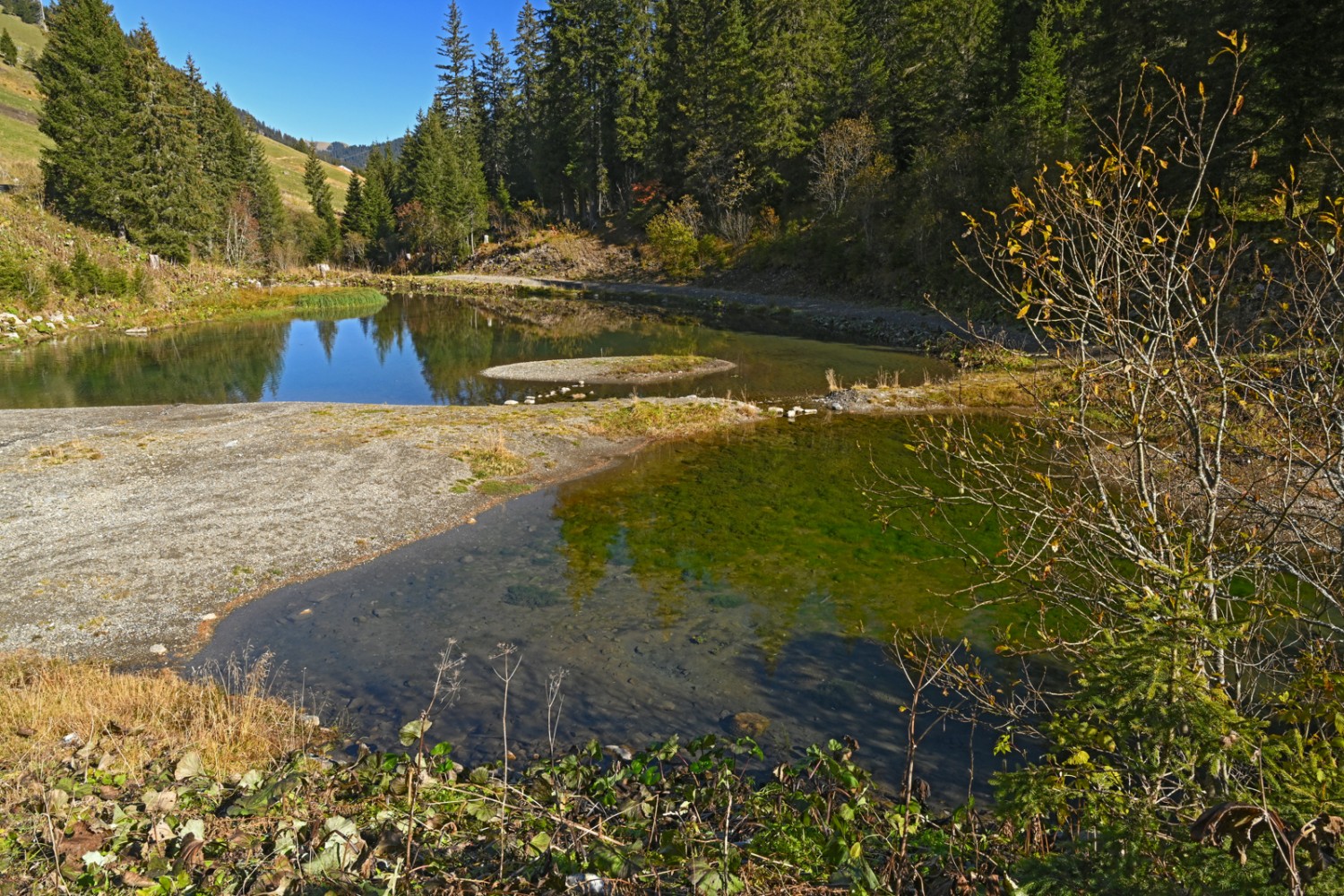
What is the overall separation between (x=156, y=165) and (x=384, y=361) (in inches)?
1260

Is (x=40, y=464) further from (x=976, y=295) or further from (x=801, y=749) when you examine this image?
(x=976, y=295)

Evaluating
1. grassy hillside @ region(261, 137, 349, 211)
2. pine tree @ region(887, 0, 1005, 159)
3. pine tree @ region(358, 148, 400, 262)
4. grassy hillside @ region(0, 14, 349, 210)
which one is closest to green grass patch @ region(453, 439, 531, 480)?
pine tree @ region(887, 0, 1005, 159)

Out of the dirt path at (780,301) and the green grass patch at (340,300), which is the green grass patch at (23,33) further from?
the dirt path at (780,301)

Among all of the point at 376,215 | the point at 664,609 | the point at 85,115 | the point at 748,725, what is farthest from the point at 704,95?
the point at 748,725

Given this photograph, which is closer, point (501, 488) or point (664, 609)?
point (664, 609)

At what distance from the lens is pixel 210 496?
1441 centimetres

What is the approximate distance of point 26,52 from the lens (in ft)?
392

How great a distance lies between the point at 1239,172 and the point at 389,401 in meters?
31.6

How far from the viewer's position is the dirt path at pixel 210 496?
10.5 metres

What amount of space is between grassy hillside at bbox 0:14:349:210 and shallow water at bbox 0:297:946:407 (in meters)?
34.7

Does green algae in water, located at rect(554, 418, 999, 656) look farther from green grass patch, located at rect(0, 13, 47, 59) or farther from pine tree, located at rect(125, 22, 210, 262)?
green grass patch, located at rect(0, 13, 47, 59)

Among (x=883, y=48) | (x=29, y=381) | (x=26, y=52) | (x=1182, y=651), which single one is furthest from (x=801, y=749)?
(x=26, y=52)

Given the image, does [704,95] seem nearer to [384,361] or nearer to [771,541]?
[384,361]

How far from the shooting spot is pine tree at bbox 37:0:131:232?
47.8 m
